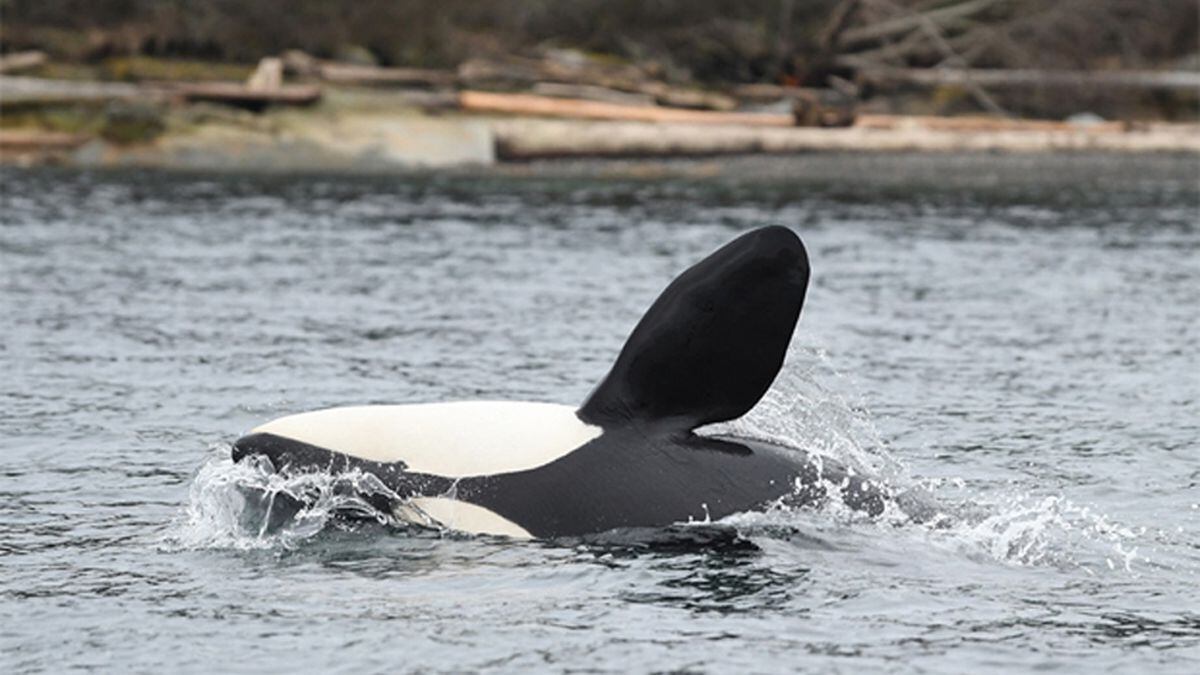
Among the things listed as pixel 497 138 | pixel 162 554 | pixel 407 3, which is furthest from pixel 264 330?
pixel 407 3

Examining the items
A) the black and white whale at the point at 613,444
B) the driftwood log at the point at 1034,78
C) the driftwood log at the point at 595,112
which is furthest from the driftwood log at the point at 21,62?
the black and white whale at the point at 613,444

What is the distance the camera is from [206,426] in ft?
42.1

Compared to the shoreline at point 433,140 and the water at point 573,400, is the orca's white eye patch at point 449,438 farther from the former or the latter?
the shoreline at point 433,140

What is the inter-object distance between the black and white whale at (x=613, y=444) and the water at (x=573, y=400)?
0.52ft

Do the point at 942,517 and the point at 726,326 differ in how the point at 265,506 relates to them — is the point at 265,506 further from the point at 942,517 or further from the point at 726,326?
the point at 942,517

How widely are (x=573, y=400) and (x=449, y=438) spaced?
5076 millimetres

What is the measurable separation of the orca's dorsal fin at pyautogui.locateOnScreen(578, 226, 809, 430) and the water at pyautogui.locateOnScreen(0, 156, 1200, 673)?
708 millimetres

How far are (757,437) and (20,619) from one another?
3270 millimetres

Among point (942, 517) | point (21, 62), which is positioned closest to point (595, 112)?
point (21, 62)

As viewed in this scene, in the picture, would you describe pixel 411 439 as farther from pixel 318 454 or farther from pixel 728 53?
pixel 728 53

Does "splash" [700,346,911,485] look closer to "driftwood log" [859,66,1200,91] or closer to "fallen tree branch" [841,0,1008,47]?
"driftwood log" [859,66,1200,91]

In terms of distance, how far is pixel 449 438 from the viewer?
8.77 m

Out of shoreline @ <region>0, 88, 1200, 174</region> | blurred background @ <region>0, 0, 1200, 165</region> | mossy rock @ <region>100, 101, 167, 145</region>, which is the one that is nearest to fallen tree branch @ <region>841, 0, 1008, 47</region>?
blurred background @ <region>0, 0, 1200, 165</region>

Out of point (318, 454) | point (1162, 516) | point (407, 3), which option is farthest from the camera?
point (407, 3)
